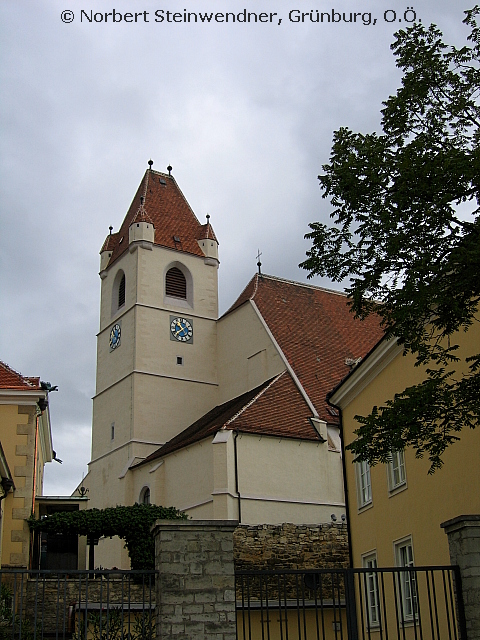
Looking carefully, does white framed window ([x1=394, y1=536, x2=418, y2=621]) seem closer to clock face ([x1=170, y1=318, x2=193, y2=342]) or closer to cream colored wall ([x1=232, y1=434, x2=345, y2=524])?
cream colored wall ([x1=232, y1=434, x2=345, y2=524])

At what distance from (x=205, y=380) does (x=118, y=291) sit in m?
6.29

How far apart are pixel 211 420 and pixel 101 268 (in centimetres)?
1163

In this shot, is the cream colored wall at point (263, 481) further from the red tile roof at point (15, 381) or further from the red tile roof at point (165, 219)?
the red tile roof at point (165, 219)

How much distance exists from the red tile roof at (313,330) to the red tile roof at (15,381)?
12.5 m

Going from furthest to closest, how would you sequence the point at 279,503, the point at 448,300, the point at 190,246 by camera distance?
the point at 190,246 → the point at 279,503 → the point at 448,300

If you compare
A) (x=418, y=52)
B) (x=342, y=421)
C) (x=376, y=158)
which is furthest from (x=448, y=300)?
(x=342, y=421)

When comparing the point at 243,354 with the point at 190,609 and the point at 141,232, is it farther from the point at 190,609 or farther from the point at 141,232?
the point at 190,609

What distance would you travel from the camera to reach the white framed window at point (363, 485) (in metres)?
17.6

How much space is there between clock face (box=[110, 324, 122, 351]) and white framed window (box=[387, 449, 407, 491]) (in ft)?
74.0

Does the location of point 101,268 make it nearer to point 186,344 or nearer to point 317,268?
point 186,344

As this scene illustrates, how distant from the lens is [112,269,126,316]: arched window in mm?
38875

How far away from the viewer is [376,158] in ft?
31.6

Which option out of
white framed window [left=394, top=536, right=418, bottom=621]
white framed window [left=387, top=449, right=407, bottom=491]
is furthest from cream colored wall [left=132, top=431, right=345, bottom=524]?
white framed window [left=394, top=536, right=418, bottom=621]

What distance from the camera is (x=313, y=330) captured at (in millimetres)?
35000
